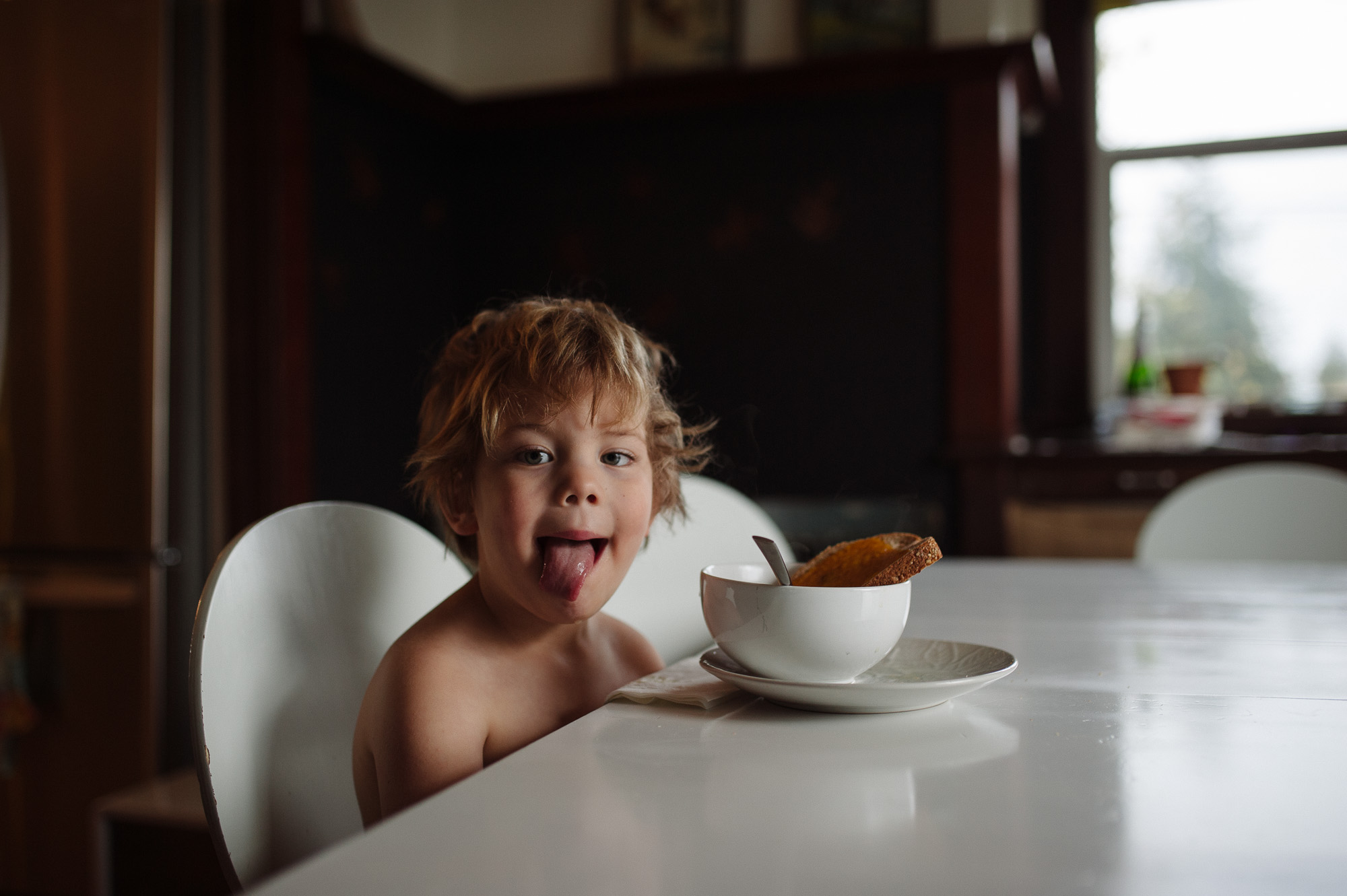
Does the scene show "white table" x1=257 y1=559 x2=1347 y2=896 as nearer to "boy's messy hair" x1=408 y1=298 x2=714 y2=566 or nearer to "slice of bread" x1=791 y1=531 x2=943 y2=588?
"slice of bread" x1=791 y1=531 x2=943 y2=588

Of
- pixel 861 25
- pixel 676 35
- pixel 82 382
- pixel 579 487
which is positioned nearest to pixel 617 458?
pixel 579 487

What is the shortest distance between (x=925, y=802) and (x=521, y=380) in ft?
1.22

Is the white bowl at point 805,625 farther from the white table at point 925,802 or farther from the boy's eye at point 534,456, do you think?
the boy's eye at point 534,456

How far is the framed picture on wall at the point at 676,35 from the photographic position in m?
2.62

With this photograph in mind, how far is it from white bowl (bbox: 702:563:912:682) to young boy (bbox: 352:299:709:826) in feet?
0.40

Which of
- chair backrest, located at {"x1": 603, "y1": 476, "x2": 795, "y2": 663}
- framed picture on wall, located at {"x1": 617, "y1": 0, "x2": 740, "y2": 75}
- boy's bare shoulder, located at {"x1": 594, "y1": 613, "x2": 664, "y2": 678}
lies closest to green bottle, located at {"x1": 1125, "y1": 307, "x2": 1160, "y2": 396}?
framed picture on wall, located at {"x1": 617, "y1": 0, "x2": 740, "y2": 75}

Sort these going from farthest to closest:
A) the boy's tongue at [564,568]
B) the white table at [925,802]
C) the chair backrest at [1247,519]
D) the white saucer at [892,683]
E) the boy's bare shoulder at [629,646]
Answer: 1. the chair backrest at [1247,519]
2. the boy's bare shoulder at [629,646]
3. the boy's tongue at [564,568]
4. the white saucer at [892,683]
5. the white table at [925,802]

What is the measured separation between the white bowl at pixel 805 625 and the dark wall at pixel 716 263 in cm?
199

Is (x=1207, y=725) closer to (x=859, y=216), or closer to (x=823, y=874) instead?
(x=823, y=874)

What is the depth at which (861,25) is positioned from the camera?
8.18 feet

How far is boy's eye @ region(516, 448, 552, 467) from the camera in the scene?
0.63 metres

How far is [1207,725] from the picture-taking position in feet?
1.69

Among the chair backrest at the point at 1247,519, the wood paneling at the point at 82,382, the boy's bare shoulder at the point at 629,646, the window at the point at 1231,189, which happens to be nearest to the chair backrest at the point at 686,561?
the boy's bare shoulder at the point at 629,646

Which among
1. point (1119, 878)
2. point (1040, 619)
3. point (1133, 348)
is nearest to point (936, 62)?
point (1133, 348)
